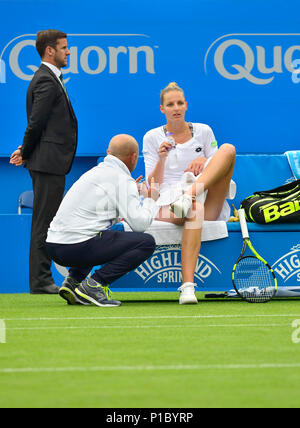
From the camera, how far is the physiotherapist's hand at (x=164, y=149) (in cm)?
530

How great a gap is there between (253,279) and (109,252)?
850mm

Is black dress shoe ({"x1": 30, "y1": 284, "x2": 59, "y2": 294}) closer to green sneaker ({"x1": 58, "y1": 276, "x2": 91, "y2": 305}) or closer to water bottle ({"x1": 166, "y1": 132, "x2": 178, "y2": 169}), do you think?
green sneaker ({"x1": 58, "y1": 276, "x2": 91, "y2": 305})

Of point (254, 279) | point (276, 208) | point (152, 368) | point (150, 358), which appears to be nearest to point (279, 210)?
point (276, 208)

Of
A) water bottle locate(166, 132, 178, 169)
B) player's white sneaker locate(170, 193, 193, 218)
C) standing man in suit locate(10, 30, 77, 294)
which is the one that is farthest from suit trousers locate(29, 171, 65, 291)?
player's white sneaker locate(170, 193, 193, 218)

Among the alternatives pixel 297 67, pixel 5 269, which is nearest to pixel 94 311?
pixel 5 269

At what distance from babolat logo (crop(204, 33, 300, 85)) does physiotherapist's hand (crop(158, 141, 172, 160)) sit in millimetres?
1845

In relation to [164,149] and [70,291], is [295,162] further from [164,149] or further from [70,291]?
[70,291]

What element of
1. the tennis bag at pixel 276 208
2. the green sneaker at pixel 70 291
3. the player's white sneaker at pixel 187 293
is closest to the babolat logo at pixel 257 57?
the tennis bag at pixel 276 208

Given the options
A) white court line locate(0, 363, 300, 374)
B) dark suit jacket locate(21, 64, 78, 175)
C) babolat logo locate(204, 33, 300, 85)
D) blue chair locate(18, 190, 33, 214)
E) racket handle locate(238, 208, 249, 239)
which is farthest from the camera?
babolat logo locate(204, 33, 300, 85)

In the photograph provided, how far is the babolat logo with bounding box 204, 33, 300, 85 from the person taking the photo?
7.00m

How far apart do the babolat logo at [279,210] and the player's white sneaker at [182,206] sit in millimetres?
539

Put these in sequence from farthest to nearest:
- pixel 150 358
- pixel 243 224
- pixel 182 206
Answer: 1. pixel 243 224
2. pixel 182 206
3. pixel 150 358

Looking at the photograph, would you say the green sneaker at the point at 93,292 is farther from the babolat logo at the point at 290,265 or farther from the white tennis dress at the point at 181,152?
the babolat logo at the point at 290,265

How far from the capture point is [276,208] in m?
5.16
